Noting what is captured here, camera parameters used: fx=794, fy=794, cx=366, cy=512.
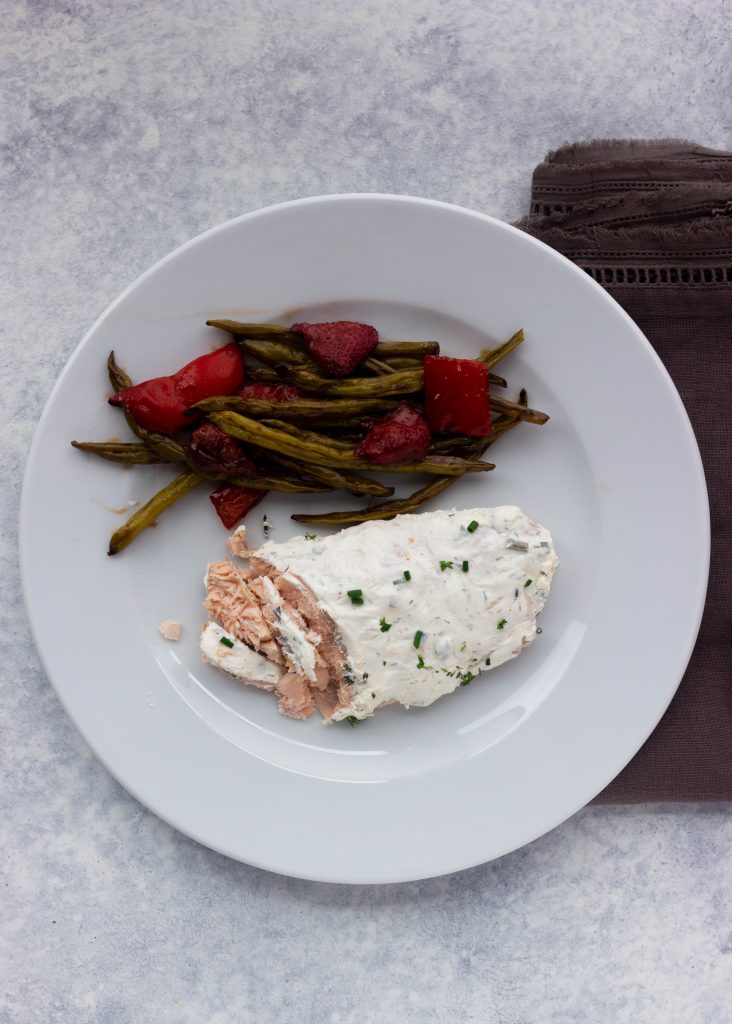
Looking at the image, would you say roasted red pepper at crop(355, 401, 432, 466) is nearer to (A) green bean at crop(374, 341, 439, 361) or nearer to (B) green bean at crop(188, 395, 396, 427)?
(B) green bean at crop(188, 395, 396, 427)

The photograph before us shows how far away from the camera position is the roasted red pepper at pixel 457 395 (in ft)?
9.83

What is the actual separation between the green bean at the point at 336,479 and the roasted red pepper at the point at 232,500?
194mm

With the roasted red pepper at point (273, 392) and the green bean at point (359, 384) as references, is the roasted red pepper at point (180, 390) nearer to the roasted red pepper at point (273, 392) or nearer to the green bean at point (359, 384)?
the roasted red pepper at point (273, 392)

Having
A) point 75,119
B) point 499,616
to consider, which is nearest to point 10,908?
point 499,616

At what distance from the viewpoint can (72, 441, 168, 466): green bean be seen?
3027 mm

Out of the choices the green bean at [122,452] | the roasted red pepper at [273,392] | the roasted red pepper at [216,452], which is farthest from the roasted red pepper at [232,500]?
the roasted red pepper at [273,392]

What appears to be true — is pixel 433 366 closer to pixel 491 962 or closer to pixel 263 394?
pixel 263 394

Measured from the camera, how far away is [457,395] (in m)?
3.00

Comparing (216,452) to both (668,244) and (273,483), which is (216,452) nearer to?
(273,483)

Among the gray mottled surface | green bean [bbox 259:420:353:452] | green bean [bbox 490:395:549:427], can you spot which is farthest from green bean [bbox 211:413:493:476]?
the gray mottled surface

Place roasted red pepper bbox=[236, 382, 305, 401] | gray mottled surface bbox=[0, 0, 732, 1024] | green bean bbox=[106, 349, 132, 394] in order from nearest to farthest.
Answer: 1. green bean bbox=[106, 349, 132, 394]
2. roasted red pepper bbox=[236, 382, 305, 401]
3. gray mottled surface bbox=[0, 0, 732, 1024]

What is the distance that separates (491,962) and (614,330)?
274 cm

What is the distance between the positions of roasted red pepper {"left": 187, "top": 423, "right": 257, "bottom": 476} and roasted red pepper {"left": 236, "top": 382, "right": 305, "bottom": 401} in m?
0.19

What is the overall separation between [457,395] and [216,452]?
0.93 m
